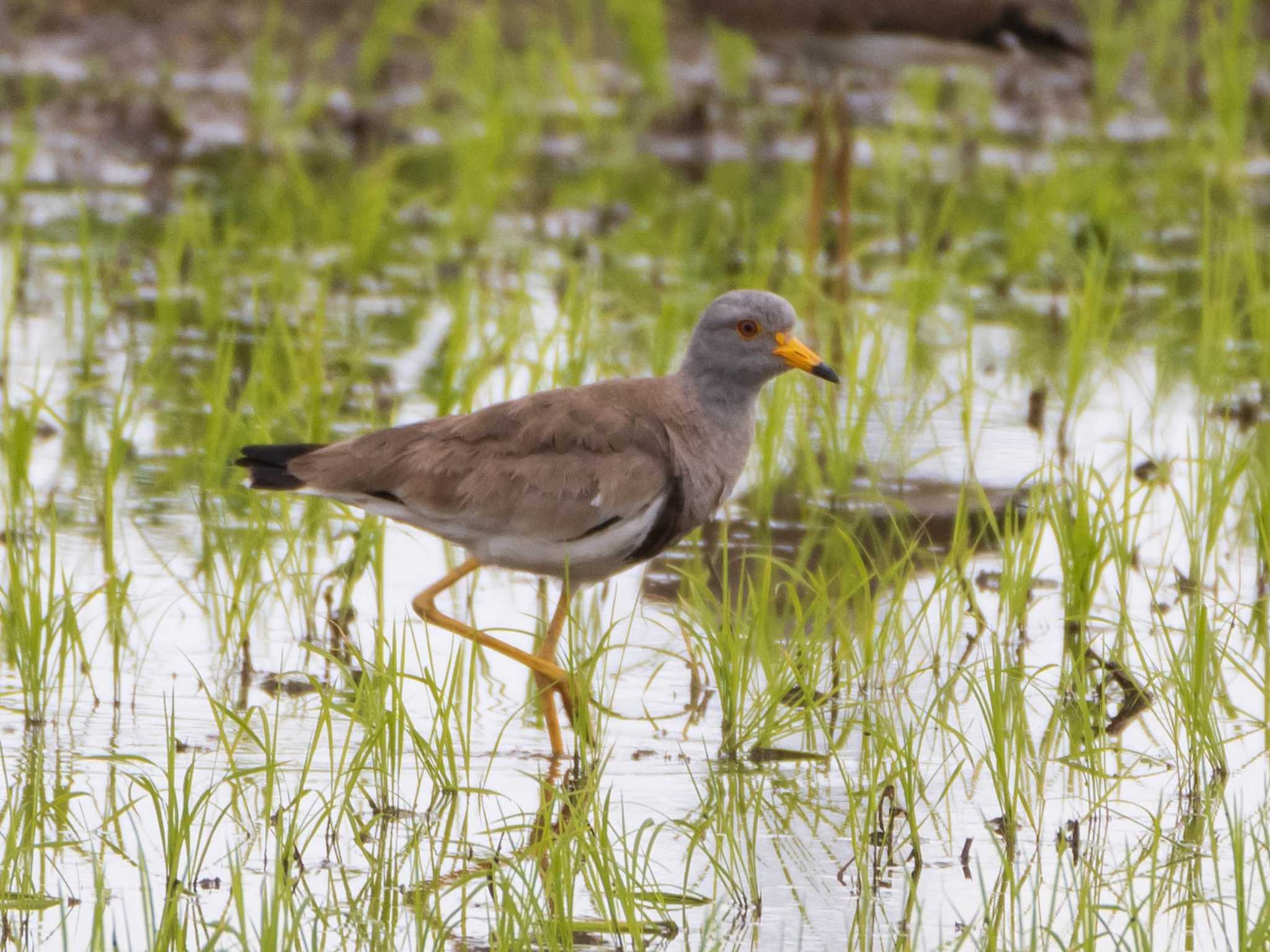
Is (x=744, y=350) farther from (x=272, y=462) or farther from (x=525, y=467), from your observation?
(x=272, y=462)

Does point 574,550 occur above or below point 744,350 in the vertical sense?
below

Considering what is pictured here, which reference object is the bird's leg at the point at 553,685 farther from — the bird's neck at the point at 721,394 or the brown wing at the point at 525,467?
the bird's neck at the point at 721,394

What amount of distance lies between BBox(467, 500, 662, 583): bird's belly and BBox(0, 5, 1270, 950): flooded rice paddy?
184mm

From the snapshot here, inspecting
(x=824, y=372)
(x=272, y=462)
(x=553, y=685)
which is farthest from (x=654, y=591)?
(x=272, y=462)

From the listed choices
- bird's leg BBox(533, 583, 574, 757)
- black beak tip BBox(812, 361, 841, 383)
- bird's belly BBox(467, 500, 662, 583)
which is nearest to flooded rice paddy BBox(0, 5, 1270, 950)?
bird's leg BBox(533, 583, 574, 757)

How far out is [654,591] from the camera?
18.2 ft

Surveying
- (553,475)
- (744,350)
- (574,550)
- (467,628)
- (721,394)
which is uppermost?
(744,350)

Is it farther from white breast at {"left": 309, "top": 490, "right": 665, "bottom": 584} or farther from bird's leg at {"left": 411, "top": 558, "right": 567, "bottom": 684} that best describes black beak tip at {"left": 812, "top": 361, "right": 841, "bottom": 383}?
bird's leg at {"left": 411, "top": 558, "right": 567, "bottom": 684}

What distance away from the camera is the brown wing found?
471cm

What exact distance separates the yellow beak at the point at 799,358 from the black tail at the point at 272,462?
114 cm

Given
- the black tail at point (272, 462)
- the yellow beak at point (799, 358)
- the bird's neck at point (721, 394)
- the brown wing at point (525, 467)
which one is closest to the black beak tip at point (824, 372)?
the yellow beak at point (799, 358)

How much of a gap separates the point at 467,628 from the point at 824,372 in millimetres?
1105

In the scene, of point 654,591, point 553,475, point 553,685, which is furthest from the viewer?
point 654,591

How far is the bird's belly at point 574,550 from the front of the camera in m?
4.71
